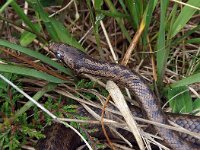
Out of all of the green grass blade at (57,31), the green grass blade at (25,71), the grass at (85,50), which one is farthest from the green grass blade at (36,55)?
the green grass blade at (57,31)

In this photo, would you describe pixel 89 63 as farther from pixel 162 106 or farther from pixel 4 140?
pixel 4 140

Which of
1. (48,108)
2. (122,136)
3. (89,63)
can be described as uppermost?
(89,63)

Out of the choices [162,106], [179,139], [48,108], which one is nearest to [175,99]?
[162,106]

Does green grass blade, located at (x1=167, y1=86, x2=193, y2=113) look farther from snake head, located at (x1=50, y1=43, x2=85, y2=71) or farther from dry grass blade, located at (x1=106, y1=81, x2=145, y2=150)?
snake head, located at (x1=50, y1=43, x2=85, y2=71)

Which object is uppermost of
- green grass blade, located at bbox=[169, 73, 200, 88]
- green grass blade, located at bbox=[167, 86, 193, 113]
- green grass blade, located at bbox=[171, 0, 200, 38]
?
green grass blade, located at bbox=[171, 0, 200, 38]

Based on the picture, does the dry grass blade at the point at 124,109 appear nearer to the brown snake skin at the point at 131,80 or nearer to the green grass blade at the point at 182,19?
the brown snake skin at the point at 131,80

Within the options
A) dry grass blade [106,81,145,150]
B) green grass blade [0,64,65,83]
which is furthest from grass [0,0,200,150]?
dry grass blade [106,81,145,150]
